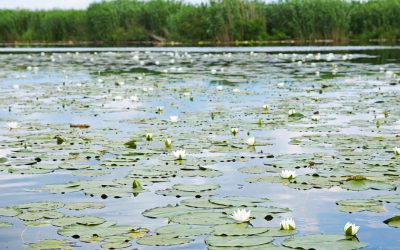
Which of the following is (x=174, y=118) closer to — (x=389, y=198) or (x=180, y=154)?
(x=180, y=154)

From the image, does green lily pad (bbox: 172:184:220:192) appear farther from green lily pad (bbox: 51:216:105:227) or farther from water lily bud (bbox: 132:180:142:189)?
green lily pad (bbox: 51:216:105:227)

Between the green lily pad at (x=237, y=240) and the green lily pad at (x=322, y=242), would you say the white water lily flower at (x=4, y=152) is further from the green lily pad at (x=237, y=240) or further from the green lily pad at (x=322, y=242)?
the green lily pad at (x=322, y=242)

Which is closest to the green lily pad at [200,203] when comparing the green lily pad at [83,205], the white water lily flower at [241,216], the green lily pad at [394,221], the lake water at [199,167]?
the lake water at [199,167]

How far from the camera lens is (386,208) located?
4.30m

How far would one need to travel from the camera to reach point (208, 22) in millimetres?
39062

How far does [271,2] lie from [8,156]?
117 feet

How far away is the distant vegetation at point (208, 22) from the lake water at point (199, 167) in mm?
25792

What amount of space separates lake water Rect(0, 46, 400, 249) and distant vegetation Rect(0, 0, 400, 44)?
25792 millimetres

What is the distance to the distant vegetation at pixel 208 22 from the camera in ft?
122

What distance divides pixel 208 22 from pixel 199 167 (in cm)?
3409

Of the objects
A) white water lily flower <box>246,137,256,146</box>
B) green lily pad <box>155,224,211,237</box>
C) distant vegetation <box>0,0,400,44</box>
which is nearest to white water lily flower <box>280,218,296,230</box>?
green lily pad <box>155,224,211,237</box>

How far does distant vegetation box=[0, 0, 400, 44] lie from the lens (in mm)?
37281

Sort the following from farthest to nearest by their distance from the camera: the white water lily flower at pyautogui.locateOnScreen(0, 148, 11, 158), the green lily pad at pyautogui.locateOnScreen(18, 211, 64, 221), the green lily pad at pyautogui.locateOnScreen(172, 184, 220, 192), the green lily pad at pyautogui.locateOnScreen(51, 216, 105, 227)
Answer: the white water lily flower at pyautogui.locateOnScreen(0, 148, 11, 158)
the green lily pad at pyautogui.locateOnScreen(172, 184, 220, 192)
the green lily pad at pyautogui.locateOnScreen(18, 211, 64, 221)
the green lily pad at pyautogui.locateOnScreen(51, 216, 105, 227)

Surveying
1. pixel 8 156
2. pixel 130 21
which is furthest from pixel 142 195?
pixel 130 21
